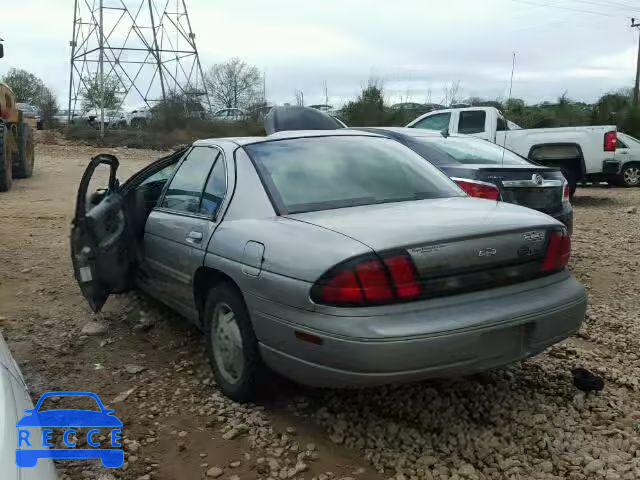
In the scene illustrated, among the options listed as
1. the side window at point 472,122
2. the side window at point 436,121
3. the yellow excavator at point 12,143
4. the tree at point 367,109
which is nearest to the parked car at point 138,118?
the tree at point 367,109

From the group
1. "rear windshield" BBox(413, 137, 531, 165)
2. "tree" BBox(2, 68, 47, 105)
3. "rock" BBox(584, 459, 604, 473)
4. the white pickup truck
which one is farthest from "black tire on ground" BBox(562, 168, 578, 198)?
"tree" BBox(2, 68, 47, 105)

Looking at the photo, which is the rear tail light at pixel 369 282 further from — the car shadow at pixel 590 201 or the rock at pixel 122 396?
the car shadow at pixel 590 201

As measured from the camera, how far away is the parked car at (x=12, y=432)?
1.60m

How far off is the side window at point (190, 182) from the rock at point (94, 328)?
1086 mm

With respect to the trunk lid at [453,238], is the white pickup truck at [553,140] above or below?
above

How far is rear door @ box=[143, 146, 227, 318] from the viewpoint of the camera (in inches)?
147

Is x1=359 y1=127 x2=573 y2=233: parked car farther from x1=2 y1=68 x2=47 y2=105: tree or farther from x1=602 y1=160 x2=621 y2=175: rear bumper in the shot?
x1=2 y1=68 x2=47 y2=105: tree

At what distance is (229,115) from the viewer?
32.3 m

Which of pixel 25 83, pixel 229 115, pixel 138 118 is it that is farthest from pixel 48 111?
pixel 25 83

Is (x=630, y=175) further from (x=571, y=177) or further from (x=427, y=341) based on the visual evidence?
(x=427, y=341)

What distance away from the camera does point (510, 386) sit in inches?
142

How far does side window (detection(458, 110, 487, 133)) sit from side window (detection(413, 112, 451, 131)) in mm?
276

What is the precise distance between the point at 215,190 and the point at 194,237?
0.99 feet

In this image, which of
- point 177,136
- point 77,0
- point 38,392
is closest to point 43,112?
point 77,0
